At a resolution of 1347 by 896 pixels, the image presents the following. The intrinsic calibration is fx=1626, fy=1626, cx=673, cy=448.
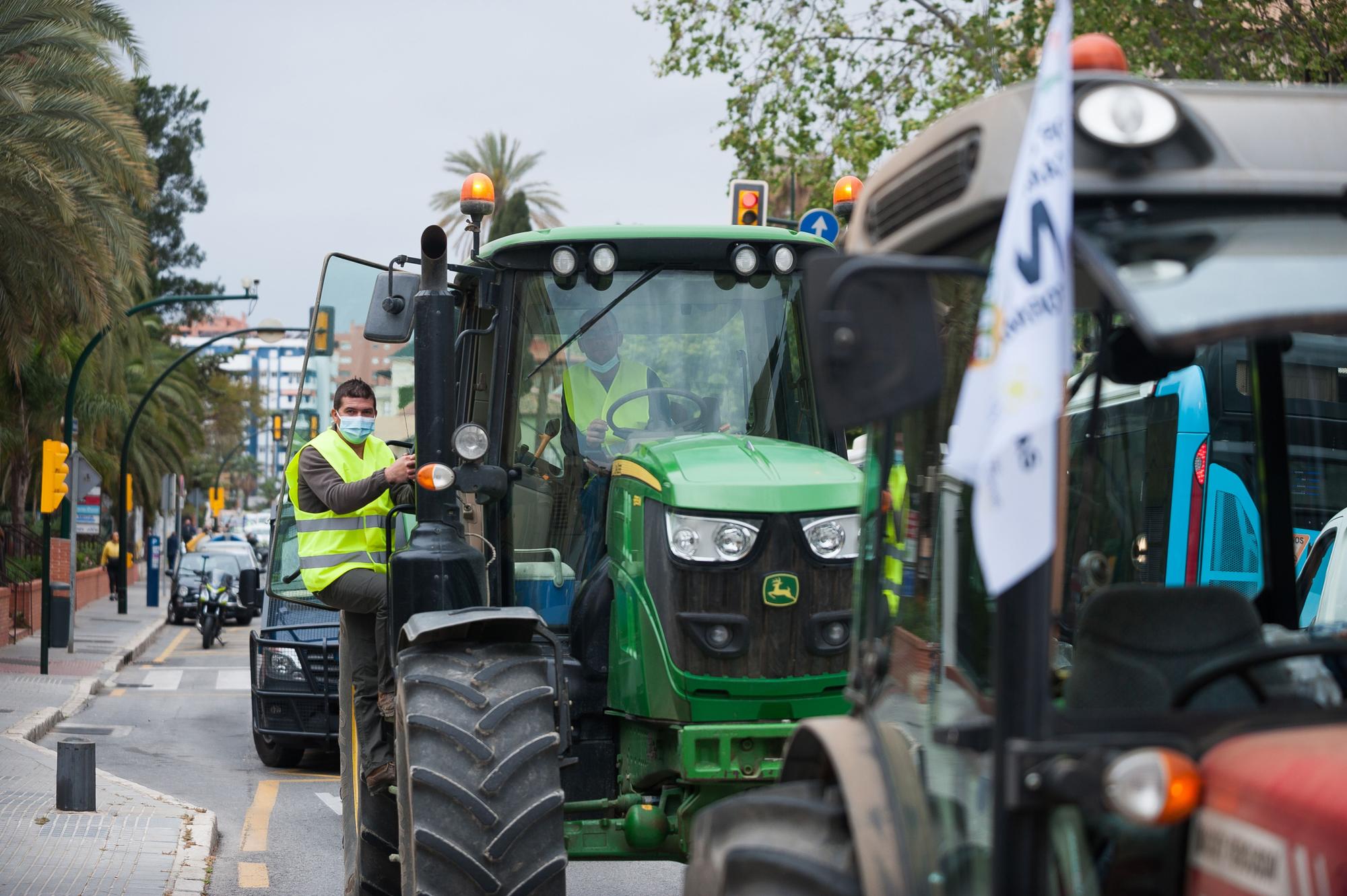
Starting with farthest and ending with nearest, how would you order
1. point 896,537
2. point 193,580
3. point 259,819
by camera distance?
point 193,580 → point 259,819 → point 896,537

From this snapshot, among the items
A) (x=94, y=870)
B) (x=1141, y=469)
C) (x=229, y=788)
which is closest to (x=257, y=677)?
(x=229, y=788)

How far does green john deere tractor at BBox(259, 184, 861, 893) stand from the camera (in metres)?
4.87

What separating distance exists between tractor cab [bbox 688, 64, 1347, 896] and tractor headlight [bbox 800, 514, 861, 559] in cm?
158

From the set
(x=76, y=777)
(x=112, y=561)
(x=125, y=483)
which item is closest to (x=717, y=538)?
(x=76, y=777)

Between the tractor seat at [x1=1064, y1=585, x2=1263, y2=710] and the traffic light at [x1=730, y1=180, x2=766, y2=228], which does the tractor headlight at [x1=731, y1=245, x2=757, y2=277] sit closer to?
the traffic light at [x1=730, y1=180, x2=766, y2=228]

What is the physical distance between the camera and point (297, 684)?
12195 mm

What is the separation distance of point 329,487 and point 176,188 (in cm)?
5121

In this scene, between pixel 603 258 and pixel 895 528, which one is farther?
pixel 603 258

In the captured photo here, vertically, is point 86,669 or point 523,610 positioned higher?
point 523,610

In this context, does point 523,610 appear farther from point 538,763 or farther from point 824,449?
point 824,449

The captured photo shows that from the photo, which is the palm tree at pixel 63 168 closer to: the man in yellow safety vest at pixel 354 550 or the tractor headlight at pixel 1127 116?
the man in yellow safety vest at pixel 354 550

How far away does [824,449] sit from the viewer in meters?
5.91

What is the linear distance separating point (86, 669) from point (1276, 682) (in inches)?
823

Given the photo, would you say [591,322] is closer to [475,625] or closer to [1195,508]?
[475,625]
